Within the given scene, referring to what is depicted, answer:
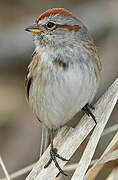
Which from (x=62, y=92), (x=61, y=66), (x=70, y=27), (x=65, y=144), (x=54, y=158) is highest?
→ (x=70, y=27)

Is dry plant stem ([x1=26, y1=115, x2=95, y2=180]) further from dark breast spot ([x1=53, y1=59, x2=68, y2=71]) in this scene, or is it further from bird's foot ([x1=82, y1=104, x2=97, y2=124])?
dark breast spot ([x1=53, y1=59, x2=68, y2=71])

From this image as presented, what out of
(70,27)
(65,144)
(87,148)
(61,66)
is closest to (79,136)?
(65,144)

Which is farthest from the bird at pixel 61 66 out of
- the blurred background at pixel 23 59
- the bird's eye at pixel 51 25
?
the blurred background at pixel 23 59

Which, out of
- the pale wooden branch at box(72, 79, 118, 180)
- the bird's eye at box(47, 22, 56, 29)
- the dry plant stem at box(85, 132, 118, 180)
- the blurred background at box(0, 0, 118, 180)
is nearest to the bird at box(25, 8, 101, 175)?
the bird's eye at box(47, 22, 56, 29)

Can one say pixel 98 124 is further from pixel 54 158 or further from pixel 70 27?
pixel 70 27

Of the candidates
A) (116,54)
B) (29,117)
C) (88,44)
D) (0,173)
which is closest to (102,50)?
(116,54)

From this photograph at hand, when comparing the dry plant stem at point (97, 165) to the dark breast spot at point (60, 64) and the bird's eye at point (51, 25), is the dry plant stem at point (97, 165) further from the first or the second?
the bird's eye at point (51, 25)
